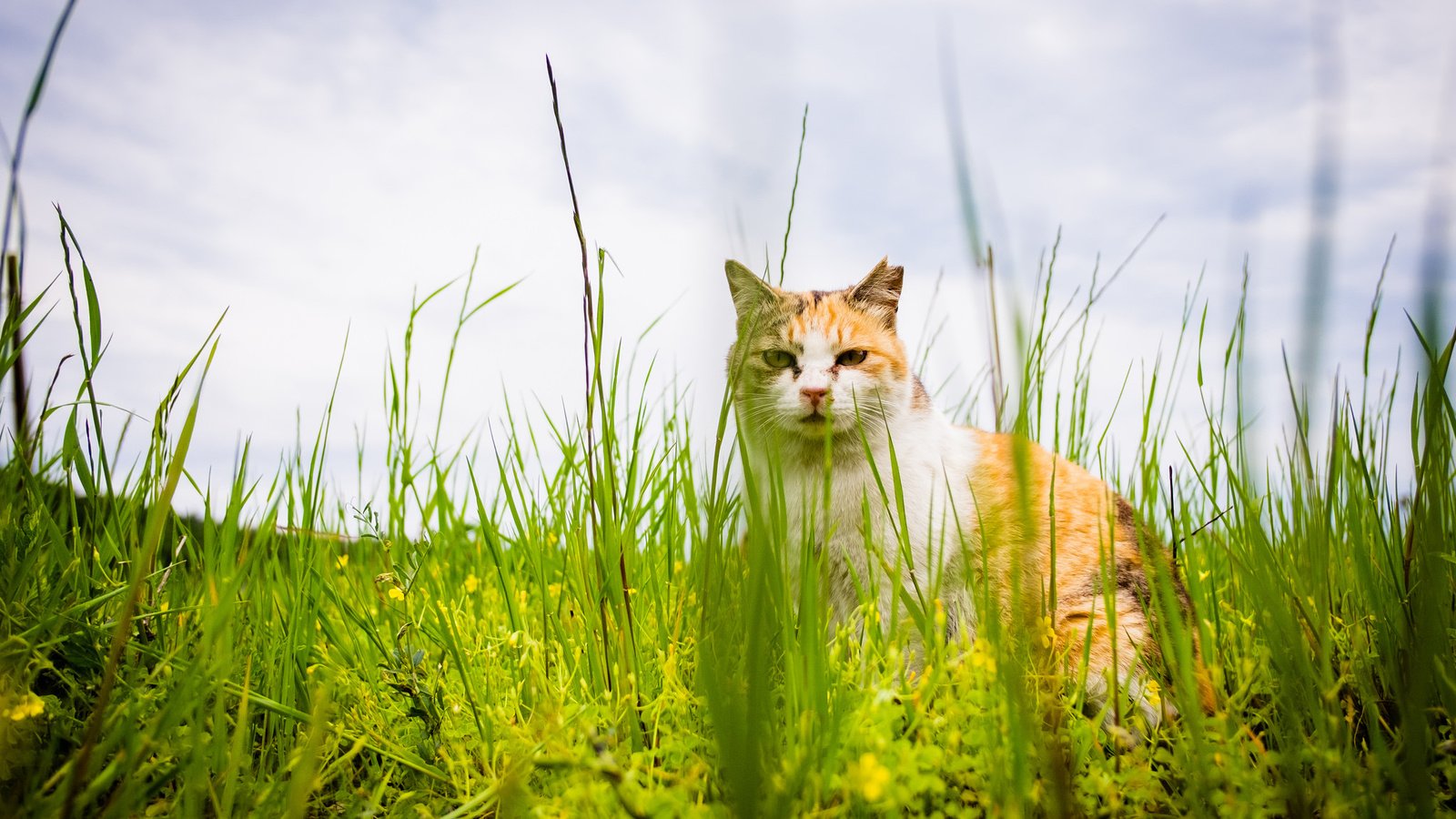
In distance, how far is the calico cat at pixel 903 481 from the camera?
2254mm

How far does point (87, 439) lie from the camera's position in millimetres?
1800

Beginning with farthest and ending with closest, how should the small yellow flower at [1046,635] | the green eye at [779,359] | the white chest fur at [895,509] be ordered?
the green eye at [779,359] < the white chest fur at [895,509] < the small yellow flower at [1046,635]

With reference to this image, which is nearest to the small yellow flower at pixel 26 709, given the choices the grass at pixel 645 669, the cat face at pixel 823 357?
the grass at pixel 645 669

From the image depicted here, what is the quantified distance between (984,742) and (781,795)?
50 cm

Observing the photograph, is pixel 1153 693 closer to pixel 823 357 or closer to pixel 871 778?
pixel 871 778

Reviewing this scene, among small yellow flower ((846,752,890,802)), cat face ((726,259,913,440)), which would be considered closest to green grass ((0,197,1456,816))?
small yellow flower ((846,752,890,802))

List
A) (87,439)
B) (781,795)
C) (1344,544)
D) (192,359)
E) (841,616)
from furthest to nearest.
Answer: (841,616), (1344,544), (87,439), (192,359), (781,795)

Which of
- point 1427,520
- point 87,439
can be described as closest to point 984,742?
point 1427,520

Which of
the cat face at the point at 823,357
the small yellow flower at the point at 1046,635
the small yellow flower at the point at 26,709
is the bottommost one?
the small yellow flower at the point at 26,709

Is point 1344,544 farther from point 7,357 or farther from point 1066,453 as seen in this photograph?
point 7,357

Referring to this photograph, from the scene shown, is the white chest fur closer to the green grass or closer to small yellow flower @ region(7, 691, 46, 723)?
the green grass

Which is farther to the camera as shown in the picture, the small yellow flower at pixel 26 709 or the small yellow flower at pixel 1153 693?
the small yellow flower at pixel 1153 693

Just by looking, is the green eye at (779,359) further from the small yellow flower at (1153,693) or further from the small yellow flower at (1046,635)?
the small yellow flower at (1153,693)

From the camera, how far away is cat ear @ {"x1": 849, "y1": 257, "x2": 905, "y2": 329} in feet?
10.0
